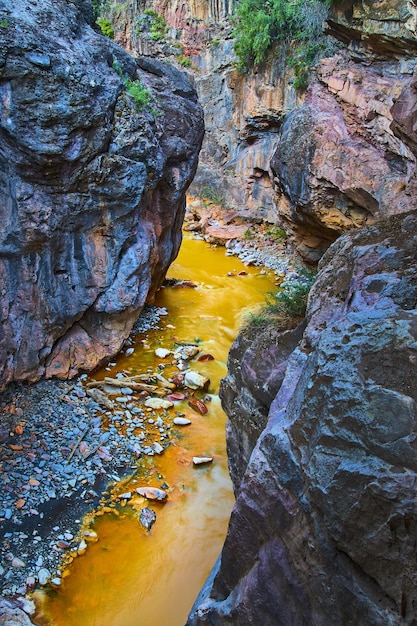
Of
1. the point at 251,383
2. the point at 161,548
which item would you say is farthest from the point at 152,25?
the point at 161,548

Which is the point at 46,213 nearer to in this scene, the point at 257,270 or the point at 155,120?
the point at 155,120

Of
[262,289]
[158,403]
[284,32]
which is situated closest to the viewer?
[158,403]

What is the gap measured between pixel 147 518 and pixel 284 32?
18092 millimetres

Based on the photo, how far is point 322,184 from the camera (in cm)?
1179

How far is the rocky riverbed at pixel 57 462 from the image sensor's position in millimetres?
5434

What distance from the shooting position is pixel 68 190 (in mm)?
7902

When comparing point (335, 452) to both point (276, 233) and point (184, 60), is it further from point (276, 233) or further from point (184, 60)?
point (184, 60)

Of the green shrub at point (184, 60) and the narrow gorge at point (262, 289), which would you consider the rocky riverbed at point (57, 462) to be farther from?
the green shrub at point (184, 60)

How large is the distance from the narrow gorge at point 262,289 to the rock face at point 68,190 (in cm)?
3

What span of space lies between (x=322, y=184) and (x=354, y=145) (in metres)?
1.20

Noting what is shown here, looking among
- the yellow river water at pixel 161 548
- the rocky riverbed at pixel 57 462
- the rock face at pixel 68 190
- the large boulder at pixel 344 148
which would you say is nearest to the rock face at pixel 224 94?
the large boulder at pixel 344 148

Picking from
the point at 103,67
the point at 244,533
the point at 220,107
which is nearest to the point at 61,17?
the point at 103,67

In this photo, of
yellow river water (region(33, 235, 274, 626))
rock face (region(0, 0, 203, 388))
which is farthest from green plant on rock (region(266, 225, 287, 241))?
yellow river water (region(33, 235, 274, 626))

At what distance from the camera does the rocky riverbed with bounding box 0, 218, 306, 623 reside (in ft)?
17.8
